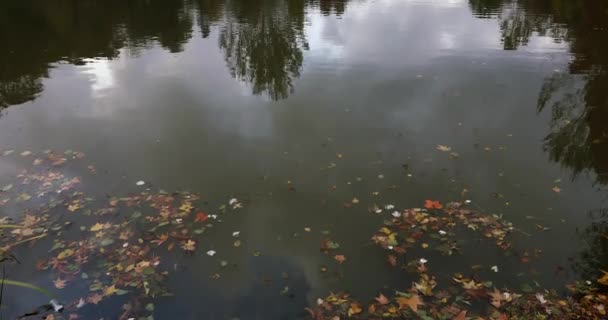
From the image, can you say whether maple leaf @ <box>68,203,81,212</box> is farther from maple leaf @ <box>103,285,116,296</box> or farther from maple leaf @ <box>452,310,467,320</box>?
maple leaf @ <box>452,310,467,320</box>

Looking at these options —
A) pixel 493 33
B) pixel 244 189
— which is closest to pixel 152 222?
pixel 244 189

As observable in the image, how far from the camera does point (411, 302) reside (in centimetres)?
600

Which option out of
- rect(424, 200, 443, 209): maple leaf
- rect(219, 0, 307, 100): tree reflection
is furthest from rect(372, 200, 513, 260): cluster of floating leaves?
rect(219, 0, 307, 100): tree reflection

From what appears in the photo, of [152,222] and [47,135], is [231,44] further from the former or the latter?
[152,222]

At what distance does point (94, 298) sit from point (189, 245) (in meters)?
1.73

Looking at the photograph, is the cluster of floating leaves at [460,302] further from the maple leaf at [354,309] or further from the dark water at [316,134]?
the dark water at [316,134]

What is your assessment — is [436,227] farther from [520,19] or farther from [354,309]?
[520,19]

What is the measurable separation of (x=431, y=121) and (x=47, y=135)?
37.5 feet

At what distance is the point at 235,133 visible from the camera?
37.1 feet

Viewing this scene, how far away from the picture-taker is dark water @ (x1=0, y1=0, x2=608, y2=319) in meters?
6.79

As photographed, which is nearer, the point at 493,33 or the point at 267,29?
the point at 493,33

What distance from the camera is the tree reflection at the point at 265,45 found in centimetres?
1567

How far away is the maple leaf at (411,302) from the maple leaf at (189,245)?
378 cm

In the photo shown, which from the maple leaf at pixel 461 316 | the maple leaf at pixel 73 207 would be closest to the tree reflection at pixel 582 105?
the maple leaf at pixel 461 316
